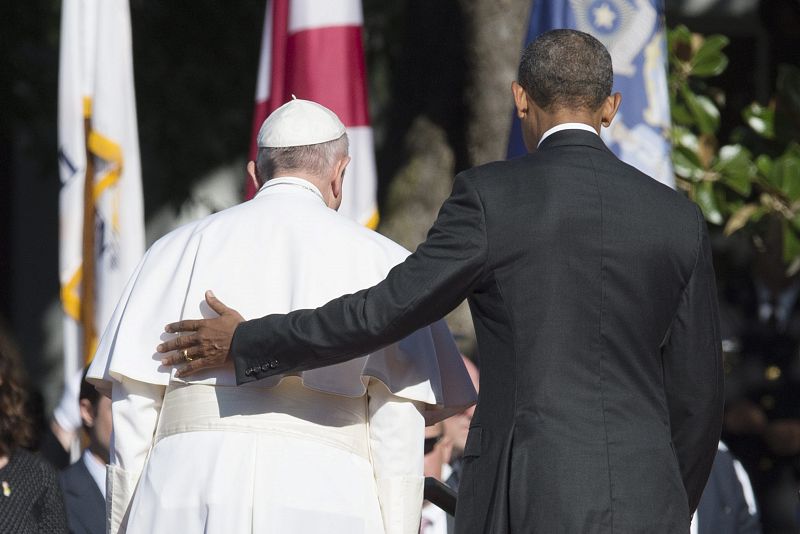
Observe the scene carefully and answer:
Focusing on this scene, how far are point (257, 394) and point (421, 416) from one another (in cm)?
44

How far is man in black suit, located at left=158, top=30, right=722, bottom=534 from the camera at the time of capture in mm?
3338

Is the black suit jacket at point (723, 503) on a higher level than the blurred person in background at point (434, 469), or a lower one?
lower

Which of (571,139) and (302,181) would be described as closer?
(571,139)

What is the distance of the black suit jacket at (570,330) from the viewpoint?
3336 millimetres

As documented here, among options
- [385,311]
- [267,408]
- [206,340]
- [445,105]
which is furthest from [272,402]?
[445,105]

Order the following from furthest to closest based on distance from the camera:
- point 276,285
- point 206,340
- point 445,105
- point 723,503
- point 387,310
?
1. point 445,105
2. point 723,503
3. point 276,285
4. point 206,340
5. point 387,310

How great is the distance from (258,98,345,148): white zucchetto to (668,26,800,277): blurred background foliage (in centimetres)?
341

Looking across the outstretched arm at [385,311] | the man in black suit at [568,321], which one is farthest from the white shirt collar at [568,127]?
the outstretched arm at [385,311]

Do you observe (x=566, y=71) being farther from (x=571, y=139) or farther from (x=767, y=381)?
(x=767, y=381)

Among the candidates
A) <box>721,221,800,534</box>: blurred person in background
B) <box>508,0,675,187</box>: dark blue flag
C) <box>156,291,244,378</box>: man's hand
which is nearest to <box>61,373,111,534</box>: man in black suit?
<box>156,291,244,378</box>: man's hand

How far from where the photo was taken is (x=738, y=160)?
725 cm

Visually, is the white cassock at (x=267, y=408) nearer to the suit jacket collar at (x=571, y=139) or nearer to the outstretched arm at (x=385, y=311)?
the outstretched arm at (x=385, y=311)

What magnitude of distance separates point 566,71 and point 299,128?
840 mm

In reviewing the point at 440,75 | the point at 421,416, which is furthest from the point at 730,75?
the point at 421,416
